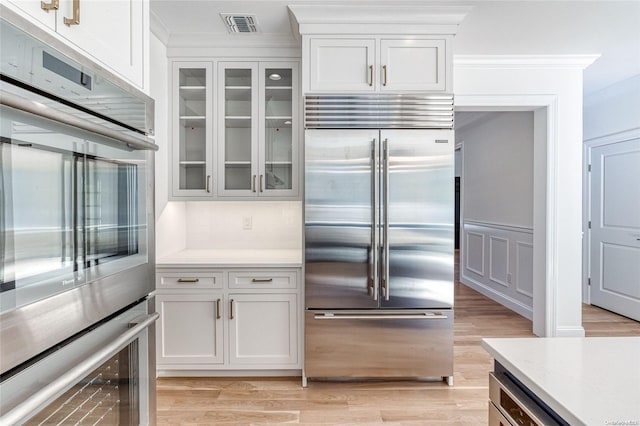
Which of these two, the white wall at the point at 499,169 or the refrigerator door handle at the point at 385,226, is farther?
the white wall at the point at 499,169

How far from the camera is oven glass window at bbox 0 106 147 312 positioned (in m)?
0.75

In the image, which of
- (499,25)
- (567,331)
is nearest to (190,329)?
(499,25)

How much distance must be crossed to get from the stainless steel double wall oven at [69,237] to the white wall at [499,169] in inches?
161

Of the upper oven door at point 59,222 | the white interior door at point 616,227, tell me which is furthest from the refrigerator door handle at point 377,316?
the white interior door at point 616,227

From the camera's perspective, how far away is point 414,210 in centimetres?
241

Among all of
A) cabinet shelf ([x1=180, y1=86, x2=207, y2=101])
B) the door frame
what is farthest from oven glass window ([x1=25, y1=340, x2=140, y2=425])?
the door frame

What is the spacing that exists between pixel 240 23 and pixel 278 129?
78 centimetres

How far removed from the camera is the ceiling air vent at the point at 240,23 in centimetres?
244

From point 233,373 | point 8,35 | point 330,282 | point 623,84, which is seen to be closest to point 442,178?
point 330,282

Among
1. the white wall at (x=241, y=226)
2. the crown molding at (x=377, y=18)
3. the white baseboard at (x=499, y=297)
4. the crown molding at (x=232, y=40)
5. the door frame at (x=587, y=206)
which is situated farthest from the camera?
the door frame at (x=587, y=206)

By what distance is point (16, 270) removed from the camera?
0.77 metres

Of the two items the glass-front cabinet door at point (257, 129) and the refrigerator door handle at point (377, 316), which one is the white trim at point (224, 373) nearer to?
the refrigerator door handle at point (377, 316)

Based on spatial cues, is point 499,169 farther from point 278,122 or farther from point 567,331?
point 278,122

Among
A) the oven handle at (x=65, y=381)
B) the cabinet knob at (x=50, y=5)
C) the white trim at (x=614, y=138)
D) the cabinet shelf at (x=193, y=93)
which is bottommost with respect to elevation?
the oven handle at (x=65, y=381)
